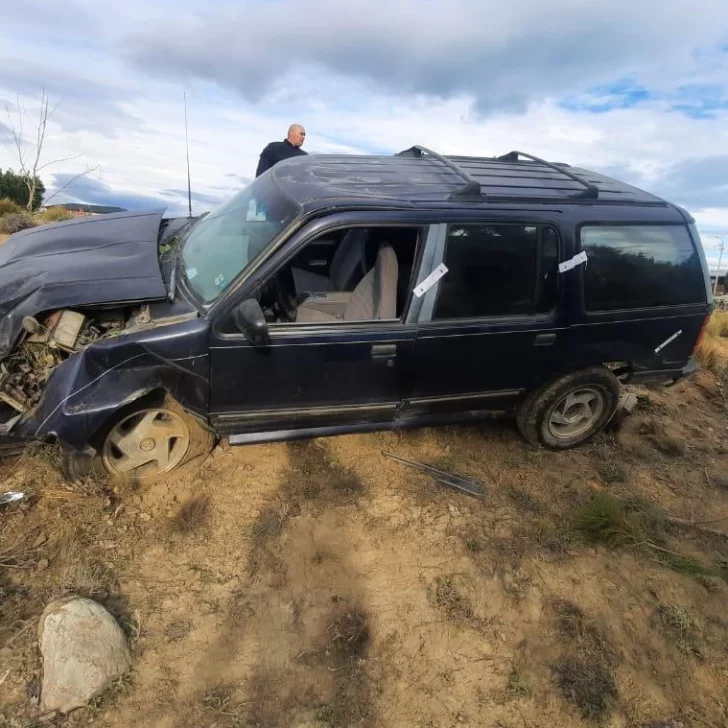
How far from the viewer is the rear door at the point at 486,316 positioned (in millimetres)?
3336

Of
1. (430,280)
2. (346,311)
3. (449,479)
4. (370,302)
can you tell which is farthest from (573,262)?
(449,479)

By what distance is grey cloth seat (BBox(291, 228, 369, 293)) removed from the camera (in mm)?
3801

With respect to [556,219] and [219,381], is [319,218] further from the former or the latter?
[556,219]

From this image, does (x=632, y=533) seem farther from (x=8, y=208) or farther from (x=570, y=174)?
(x=8, y=208)

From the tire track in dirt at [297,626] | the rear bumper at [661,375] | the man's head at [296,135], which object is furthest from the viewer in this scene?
the man's head at [296,135]

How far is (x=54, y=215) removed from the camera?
10.7 metres

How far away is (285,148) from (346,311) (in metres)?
3.61

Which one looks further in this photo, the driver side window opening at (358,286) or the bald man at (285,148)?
the bald man at (285,148)

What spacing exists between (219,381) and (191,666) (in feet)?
4.64

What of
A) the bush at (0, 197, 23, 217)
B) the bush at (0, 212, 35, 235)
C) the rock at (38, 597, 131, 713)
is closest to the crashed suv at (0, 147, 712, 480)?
Result: the rock at (38, 597, 131, 713)

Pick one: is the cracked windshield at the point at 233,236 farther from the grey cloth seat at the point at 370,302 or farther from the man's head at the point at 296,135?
the man's head at the point at 296,135

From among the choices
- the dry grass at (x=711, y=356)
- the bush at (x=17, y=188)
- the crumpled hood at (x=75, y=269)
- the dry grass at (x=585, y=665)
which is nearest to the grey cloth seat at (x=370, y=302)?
the crumpled hood at (x=75, y=269)

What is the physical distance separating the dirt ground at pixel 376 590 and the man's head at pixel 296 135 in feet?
12.9

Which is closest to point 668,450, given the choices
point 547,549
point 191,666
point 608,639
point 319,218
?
point 547,549
